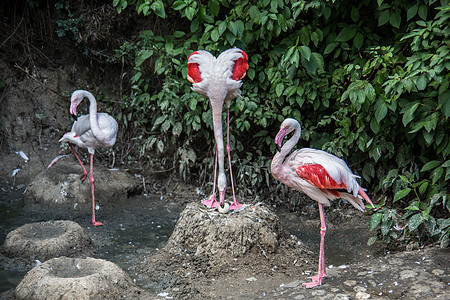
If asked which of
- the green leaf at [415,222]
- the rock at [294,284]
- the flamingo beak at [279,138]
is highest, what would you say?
the flamingo beak at [279,138]

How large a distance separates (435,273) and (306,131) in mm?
2467

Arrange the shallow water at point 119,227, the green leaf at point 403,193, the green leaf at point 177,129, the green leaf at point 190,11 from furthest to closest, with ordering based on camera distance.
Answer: the green leaf at point 177,129
the green leaf at point 190,11
the shallow water at point 119,227
the green leaf at point 403,193

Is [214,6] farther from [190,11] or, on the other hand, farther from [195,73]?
[195,73]

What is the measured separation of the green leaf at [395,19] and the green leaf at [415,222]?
198 cm

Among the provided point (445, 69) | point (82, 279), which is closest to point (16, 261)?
point (82, 279)

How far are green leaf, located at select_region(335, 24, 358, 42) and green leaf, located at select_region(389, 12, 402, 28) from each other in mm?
461

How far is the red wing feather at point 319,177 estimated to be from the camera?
142 inches

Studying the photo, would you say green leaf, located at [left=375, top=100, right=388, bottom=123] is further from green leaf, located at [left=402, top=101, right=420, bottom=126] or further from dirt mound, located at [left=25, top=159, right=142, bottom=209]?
dirt mound, located at [left=25, top=159, right=142, bottom=209]

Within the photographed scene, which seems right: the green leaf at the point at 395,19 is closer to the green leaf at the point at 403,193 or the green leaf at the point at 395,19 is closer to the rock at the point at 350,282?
the green leaf at the point at 403,193

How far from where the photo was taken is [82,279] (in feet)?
11.5

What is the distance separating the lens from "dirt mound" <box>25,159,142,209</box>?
20.1 feet

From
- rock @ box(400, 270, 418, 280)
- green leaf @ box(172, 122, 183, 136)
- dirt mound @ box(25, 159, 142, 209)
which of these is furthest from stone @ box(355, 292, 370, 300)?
dirt mound @ box(25, 159, 142, 209)

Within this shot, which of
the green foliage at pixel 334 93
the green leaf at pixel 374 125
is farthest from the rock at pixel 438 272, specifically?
the green leaf at pixel 374 125

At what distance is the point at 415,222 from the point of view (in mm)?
4176
